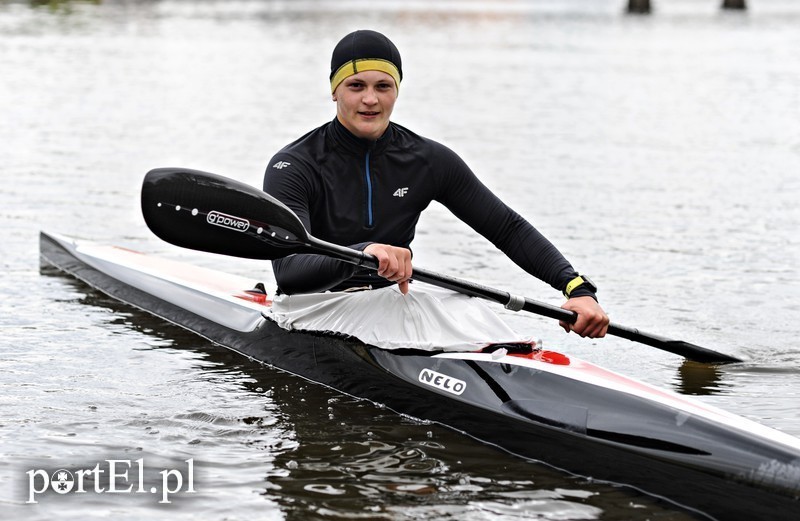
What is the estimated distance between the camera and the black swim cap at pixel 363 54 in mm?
5426

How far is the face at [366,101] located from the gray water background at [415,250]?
4.17 ft

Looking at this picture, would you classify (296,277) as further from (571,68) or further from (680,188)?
(571,68)

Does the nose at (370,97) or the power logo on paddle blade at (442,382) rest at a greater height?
the nose at (370,97)

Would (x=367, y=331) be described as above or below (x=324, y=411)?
above

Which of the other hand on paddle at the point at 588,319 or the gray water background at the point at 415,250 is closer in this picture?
the gray water background at the point at 415,250

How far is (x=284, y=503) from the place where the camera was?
4602 mm

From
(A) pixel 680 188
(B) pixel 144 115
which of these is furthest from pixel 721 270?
(B) pixel 144 115

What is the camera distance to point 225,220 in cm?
548

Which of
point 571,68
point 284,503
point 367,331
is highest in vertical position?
point 571,68

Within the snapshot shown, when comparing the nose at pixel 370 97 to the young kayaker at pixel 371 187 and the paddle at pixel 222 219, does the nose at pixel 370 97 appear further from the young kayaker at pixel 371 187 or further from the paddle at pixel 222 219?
the paddle at pixel 222 219

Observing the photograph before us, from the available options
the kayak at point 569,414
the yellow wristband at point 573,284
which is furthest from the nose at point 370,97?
the yellow wristband at point 573,284

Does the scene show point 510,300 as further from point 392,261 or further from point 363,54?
point 363,54

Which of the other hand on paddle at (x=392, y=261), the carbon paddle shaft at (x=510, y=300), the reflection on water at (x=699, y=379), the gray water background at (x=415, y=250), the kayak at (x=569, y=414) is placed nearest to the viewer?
the kayak at (x=569, y=414)

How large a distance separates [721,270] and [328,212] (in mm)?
4468
